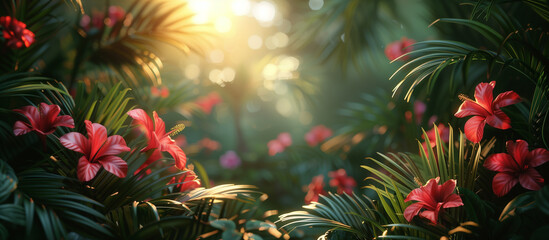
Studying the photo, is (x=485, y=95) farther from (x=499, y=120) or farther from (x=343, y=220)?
(x=343, y=220)

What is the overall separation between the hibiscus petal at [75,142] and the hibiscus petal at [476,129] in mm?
926

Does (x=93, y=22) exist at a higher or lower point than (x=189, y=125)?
higher

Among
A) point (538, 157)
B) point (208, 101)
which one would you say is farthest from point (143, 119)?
point (208, 101)

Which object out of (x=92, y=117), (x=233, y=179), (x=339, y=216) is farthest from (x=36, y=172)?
(x=233, y=179)

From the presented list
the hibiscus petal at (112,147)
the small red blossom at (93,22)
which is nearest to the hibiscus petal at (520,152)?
the hibiscus petal at (112,147)

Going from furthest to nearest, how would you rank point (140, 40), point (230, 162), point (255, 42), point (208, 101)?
point (255, 42), point (208, 101), point (230, 162), point (140, 40)

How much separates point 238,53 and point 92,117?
11.3 ft

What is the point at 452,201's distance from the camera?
737 mm

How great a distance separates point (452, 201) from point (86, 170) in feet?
2.67

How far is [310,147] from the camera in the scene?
9.76 ft

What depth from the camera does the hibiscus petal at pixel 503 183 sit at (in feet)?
2.56

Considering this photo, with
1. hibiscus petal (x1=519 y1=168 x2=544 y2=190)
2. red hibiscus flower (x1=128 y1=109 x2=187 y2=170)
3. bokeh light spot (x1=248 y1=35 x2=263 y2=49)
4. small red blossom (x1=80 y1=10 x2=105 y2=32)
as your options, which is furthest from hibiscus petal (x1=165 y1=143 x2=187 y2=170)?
bokeh light spot (x1=248 y1=35 x2=263 y2=49)

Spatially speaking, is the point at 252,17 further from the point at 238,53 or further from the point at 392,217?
the point at 392,217

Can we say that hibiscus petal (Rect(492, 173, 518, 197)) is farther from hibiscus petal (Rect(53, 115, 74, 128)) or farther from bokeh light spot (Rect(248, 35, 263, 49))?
A: bokeh light spot (Rect(248, 35, 263, 49))
